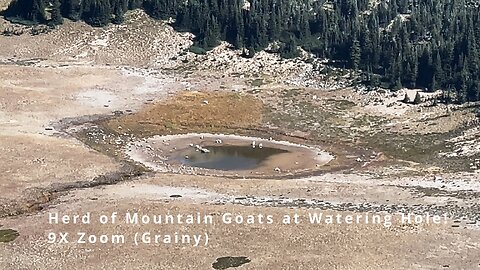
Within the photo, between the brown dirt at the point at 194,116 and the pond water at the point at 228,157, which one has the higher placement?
the brown dirt at the point at 194,116

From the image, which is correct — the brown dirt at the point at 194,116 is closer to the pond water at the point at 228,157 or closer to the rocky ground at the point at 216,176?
the rocky ground at the point at 216,176

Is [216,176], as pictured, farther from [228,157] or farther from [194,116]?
[194,116]

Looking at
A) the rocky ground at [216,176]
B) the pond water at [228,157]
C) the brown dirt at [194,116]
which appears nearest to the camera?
the rocky ground at [216,176]

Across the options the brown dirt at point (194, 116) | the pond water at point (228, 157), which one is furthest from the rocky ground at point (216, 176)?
the pond water at point (228, 157)

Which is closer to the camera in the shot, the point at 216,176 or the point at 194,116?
the point at 216,176

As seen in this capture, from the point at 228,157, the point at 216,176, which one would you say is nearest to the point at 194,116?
the point at 228,157

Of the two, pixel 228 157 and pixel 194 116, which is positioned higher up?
pixel 194 116

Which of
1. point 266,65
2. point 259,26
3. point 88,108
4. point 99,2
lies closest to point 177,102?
point 88,108

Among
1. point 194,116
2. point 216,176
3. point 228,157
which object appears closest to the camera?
point 216,176
